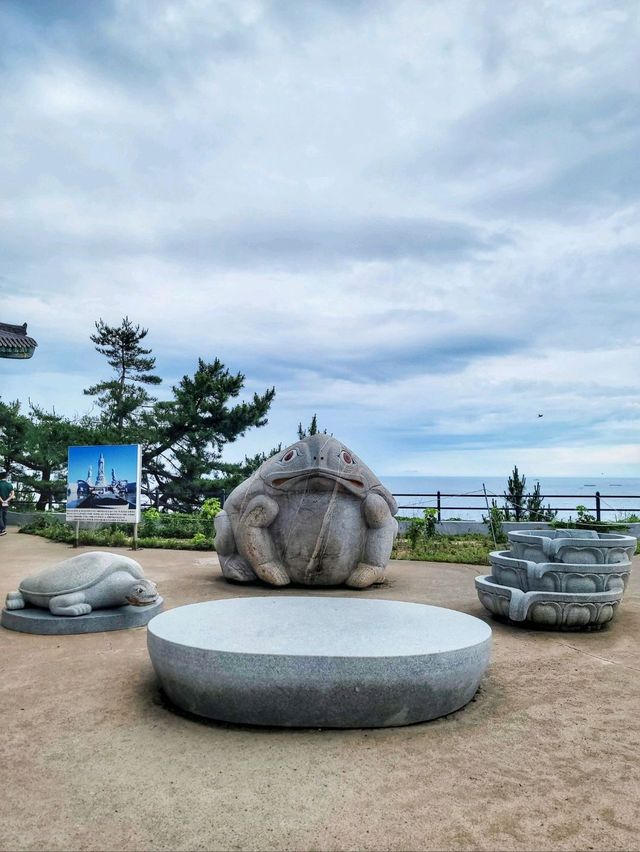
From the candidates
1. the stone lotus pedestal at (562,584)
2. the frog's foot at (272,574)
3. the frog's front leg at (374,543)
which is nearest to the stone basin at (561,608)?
the stone lotus pedestal at (562,584)

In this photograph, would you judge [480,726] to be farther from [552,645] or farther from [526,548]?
→ [526,548]

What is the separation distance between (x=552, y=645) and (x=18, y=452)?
19.1m

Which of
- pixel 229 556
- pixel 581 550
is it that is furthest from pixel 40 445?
pixel 581 550

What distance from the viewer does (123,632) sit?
5418 mm

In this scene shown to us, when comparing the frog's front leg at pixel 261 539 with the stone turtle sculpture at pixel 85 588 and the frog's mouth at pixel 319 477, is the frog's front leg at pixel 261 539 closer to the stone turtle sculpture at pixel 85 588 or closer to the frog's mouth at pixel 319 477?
the frog's mouth at pixel 319 477

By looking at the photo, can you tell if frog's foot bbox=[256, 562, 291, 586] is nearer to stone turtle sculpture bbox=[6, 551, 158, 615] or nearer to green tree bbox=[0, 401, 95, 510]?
stone turtle sculpture bbox=[6, 551, 158, 615]

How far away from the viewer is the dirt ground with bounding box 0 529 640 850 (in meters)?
2.35

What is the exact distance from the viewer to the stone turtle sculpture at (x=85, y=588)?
548 cm

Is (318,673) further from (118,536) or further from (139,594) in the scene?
(118,536)

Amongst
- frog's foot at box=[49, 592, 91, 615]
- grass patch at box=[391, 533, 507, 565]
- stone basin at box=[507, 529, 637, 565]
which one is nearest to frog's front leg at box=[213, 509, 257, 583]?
frog's foot at box=[49, 592, 91, 615]

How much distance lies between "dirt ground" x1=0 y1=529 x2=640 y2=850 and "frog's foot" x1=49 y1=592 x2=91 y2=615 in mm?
922

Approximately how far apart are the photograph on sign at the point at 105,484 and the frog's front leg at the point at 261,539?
4.54 meters

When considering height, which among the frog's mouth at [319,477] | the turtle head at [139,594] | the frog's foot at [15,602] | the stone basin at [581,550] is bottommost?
the frog's foot at [15,602]

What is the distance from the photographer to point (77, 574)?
5.60 m
